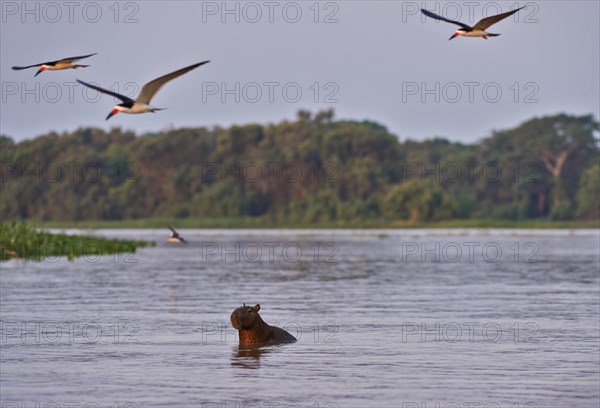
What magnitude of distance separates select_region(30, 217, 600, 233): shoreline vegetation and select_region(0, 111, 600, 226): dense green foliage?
826mm

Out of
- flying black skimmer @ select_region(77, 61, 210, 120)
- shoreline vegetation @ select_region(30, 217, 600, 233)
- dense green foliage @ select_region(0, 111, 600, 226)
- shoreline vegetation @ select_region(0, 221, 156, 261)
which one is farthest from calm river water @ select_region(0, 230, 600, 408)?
dense green foliage @ select_region(0, 111, 600, 226)

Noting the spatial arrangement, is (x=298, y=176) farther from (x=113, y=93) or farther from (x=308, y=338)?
(x=113, y=93)

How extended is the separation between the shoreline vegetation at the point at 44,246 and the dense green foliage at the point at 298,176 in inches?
1801

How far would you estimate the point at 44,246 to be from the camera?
48.8m

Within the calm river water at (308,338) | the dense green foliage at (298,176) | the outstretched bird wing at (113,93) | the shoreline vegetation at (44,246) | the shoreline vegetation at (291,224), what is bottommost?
the calm river water at (308,338)

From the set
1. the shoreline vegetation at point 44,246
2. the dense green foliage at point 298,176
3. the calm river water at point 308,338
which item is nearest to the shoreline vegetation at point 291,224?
the dense green foliage at point 298,176

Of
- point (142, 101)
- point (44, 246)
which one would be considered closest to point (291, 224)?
point (44, 246)

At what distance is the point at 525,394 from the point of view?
47.3 feet

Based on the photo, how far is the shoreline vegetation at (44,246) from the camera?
152ft

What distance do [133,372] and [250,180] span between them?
89.9m

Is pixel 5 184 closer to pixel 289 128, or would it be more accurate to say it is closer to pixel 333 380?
pixel 289 128

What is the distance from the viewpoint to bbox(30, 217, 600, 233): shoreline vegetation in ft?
295

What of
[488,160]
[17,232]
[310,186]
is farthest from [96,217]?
[17,232]

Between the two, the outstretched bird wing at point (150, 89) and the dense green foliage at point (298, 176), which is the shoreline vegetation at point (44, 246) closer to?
the outstretched bird wing at point (150, 89)
